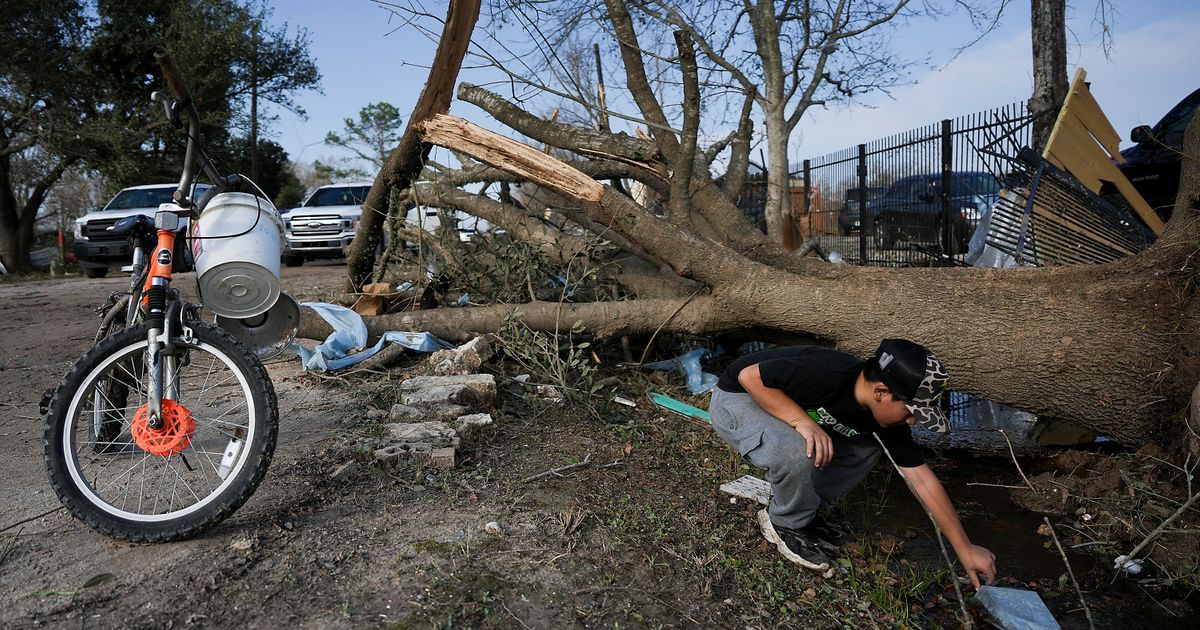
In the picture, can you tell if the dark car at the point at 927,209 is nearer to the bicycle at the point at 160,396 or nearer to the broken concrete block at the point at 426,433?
the broken concrete block at the point at 426,433

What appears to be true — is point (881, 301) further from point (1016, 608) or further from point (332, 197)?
point (332, 197)

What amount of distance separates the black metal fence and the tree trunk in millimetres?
213

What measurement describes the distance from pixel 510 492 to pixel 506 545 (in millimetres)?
478

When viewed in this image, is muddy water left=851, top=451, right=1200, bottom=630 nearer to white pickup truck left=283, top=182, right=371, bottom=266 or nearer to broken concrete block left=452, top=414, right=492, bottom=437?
broken concrete block left=452, top=414, right=492, bottom=437

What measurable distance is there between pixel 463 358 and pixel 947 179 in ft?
26.1

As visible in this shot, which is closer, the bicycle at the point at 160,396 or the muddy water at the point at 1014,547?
the bicycle at the point at 160,396

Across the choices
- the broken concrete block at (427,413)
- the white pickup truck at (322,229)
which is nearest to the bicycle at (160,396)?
the broken concrete block at (427,413)

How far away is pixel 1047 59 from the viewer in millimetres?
8383

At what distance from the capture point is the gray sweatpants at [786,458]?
2.90 metres

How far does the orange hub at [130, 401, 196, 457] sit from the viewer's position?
253cm

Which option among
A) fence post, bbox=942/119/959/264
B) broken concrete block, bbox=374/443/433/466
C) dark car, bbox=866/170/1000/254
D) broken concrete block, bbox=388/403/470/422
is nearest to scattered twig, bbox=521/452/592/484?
broken concrete block, bbox=374/443/433/466

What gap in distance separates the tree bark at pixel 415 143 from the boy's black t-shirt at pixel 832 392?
3.11 metres

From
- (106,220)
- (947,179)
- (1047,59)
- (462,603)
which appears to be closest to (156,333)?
(462,603)

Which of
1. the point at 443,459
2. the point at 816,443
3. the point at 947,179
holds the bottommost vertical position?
the point at 443,459
